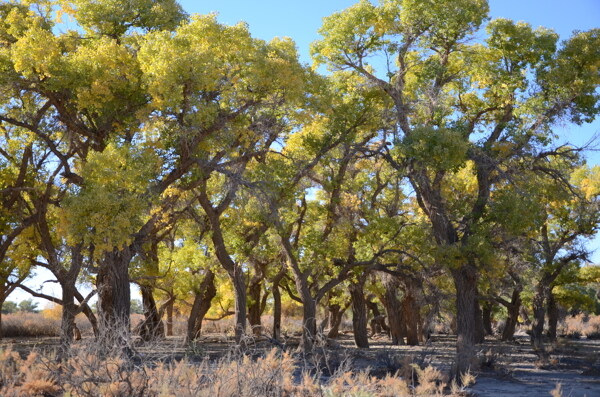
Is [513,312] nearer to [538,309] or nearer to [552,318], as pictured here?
[552,318]

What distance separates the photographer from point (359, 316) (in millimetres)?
30516

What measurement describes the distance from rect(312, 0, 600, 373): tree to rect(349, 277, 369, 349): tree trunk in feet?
22.9

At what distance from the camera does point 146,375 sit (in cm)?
1008

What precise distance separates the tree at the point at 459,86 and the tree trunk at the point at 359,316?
22.9 ft

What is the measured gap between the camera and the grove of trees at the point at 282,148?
1786cm

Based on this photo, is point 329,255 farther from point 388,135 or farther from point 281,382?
point 281,382

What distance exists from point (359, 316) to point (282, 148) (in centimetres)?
1007

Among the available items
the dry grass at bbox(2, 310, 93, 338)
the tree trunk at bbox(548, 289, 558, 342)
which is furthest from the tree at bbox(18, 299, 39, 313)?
the tree trunk at bbox(548, 289, 558, 342)

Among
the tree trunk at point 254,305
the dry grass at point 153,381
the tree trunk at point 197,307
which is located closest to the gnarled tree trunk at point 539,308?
the tree trunk at point 254,305

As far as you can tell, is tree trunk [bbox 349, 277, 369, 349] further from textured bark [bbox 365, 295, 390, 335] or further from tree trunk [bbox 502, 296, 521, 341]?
tree trunk [bbox 502, 296, 521, 341]

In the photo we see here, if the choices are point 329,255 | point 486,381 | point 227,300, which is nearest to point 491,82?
point 329,255

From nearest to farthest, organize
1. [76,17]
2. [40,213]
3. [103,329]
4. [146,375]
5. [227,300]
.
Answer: [146,375] → [103,329] → [76,17] → [40,213] → [227,300]

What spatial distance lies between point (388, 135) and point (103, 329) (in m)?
15.1

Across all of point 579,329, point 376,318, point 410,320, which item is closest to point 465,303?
point 410,320
